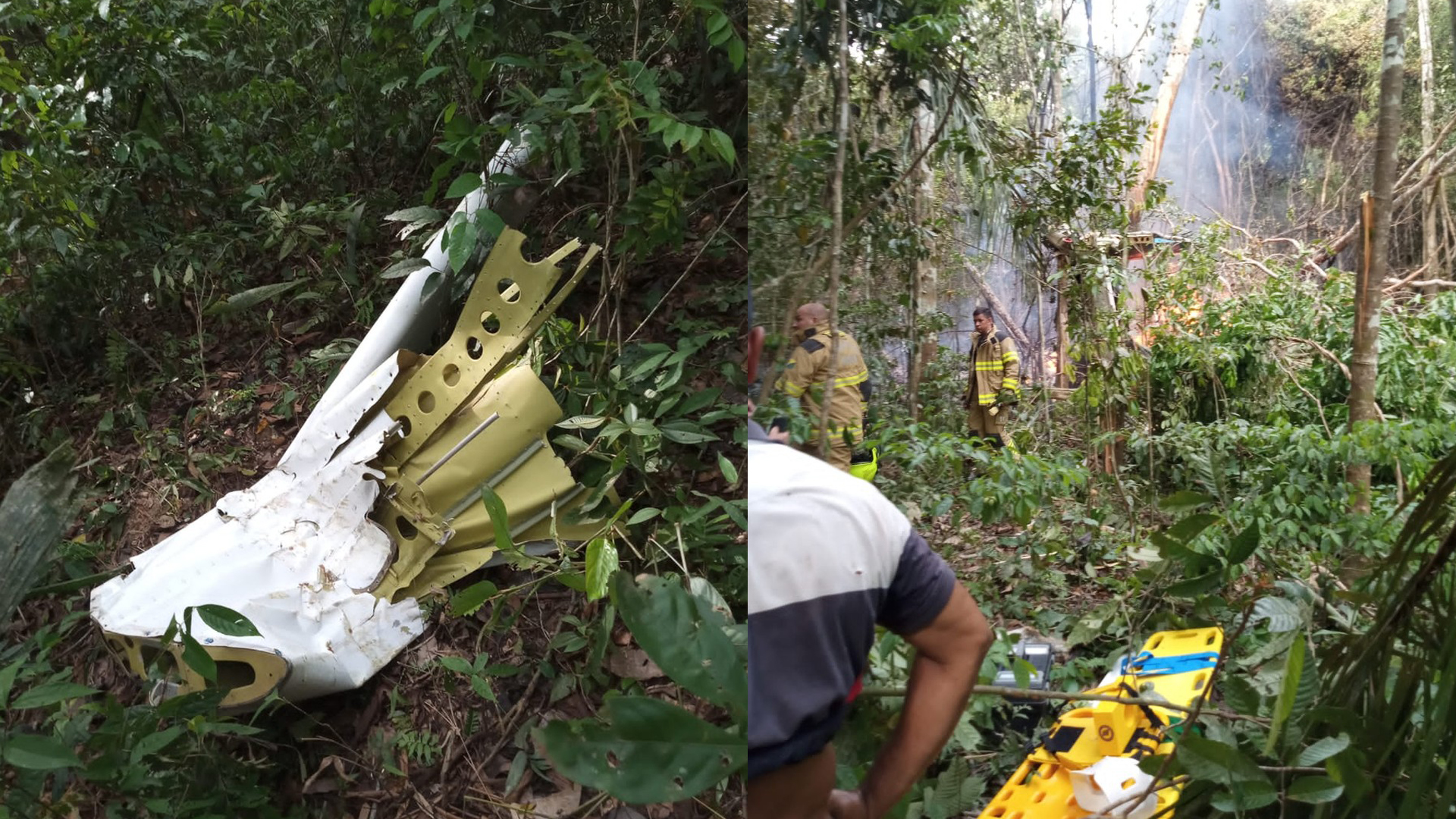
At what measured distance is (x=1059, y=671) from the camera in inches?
17.5

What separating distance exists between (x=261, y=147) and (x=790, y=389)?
3597mm

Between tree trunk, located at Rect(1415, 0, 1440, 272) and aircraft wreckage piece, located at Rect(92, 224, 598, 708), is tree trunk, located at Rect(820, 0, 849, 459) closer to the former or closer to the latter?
tree trunk, located at Rect(1415, 0, 1440, 272)

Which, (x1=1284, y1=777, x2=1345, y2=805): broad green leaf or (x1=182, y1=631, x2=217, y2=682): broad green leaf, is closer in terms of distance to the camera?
(x1=1284, y1=777, x2=1345, y2=805): broad green leaf

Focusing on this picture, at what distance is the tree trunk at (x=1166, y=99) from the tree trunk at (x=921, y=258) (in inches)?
5.9

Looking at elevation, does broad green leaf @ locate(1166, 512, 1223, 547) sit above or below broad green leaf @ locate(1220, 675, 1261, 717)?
above

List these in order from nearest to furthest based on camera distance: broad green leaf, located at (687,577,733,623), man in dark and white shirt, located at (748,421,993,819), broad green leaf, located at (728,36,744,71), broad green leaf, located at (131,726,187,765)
A: man in dark and white shirt, located at (748,421,993,819)
broad green leaf, located at (728,36,744,71)
broad green leaf, located at (687,577,733,623)
broad green leaf, located at (131,726,187,765)

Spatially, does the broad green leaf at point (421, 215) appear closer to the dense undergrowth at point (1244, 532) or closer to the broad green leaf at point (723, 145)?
the broad green leaf at point (723, 145)

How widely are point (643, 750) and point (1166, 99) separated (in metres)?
0.48

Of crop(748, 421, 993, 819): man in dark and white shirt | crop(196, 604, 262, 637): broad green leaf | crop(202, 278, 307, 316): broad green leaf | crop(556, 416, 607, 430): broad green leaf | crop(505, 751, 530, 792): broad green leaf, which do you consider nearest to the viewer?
crop(748, 421, 993, 819): man in dark and white shirt

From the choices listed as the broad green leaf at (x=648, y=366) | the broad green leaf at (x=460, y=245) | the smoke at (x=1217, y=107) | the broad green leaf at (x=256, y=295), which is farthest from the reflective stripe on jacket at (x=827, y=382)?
the broad green leaf at (x=256, y=295)

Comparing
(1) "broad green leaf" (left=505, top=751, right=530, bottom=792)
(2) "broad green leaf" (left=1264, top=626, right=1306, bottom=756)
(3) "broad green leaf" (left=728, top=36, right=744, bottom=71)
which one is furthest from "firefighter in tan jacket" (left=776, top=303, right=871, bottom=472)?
(1) "broad green leaf" (left=505, top=751, right=530, bottom=792)

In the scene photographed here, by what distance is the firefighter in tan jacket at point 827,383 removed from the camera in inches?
14.8

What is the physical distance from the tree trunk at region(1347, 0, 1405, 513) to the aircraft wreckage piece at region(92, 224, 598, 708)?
66.8 inches

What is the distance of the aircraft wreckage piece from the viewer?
6.56 feet
